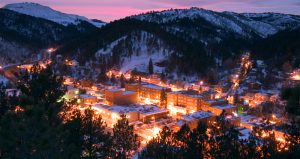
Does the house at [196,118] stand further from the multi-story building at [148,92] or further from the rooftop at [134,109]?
the multi-story building at [148,92]

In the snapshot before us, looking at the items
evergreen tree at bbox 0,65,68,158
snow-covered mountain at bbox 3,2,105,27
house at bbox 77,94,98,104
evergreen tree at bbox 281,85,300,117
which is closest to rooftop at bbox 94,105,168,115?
house at bbox 77,94,98,104

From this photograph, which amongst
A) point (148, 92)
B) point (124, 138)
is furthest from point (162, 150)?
point (148, 92)

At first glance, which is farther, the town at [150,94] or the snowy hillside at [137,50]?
the snowy hillside at [137,50]

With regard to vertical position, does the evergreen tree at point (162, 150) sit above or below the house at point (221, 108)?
above

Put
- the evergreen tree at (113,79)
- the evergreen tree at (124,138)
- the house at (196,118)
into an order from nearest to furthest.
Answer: the evergreen tree at (124,138) < the house at (196,118) < the evergreen tree at (113,79)

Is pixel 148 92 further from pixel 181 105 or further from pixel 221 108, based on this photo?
pixel 221 108

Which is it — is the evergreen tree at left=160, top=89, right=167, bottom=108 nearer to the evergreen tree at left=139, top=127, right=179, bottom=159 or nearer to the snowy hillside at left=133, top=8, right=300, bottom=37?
the evergreen tree at left=139, top=127, right=179, bottom=159

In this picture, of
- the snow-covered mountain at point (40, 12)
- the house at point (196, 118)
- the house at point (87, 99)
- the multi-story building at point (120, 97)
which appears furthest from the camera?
the snow-covered mountain at point (40, 12)

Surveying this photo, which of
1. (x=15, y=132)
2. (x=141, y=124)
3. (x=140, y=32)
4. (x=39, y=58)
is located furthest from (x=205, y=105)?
(x=39, y=58)

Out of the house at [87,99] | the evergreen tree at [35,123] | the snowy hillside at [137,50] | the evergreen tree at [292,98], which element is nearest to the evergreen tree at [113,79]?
the snowy hillside at [137,50]

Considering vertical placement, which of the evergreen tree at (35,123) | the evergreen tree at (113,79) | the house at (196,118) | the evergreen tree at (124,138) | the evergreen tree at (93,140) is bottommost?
the evergreen tree at (113,79)

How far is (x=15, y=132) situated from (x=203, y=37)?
95.0 metres

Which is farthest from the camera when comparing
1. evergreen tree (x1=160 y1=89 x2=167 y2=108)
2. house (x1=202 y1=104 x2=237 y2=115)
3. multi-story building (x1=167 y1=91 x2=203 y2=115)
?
evergreen tree (x1=160 y1=89 x2=167 y2=108)

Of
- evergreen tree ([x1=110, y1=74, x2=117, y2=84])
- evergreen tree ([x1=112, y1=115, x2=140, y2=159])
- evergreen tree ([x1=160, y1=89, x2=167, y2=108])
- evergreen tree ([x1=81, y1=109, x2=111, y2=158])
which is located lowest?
evergreen tree ([x1=110, y1=74, x2=117, y2=84])
